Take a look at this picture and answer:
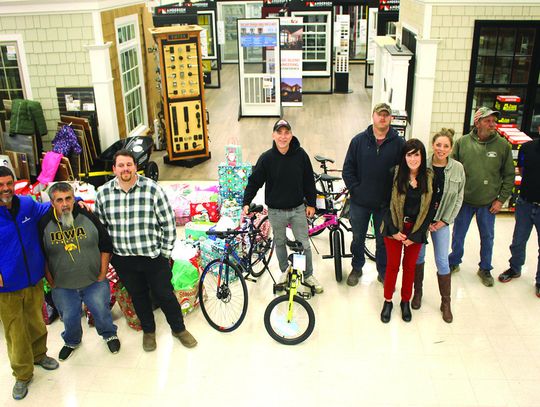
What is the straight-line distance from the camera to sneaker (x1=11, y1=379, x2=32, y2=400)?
3783 millimetres

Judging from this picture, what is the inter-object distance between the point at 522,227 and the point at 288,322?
224 cm

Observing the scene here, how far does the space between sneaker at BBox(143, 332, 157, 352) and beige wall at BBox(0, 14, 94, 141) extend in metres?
4.22

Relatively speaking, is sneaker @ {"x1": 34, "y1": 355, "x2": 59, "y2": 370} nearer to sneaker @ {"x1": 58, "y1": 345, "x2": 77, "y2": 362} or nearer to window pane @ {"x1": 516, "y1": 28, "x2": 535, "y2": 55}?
sneaker @ {"x1": 58, "y1": 345, "x2": 77, "y2": 362}

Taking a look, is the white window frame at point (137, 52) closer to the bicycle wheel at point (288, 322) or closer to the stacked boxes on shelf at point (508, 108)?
the bicycle wheel at point (288, 322)

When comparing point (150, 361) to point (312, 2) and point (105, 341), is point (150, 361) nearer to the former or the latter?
point (105, 341)

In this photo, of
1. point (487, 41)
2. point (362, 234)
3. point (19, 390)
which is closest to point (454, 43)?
point (487, 41)

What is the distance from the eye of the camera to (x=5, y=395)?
3.83 m

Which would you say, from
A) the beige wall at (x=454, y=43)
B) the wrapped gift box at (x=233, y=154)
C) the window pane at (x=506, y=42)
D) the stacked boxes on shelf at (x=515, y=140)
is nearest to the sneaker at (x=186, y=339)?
the wrapped gift box at (x=233, y=154)

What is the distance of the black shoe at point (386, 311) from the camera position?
4.50m

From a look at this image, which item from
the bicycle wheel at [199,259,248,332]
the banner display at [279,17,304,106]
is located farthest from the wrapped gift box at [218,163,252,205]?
the banner display at [279,17,304,106]

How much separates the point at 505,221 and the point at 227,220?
3.28 metres

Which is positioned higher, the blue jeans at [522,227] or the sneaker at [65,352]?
the blue jeans at [522,227]

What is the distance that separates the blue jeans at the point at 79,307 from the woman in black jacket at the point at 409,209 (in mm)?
2187

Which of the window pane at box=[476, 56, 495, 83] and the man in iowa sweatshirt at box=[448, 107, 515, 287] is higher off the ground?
the window pane at box=[476, 56, 495, 83]
